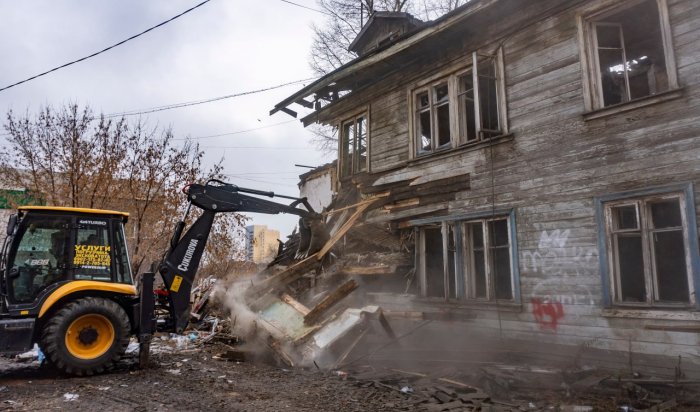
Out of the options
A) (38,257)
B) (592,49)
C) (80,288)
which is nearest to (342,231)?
(80,288)

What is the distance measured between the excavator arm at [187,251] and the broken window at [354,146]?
3.70 m

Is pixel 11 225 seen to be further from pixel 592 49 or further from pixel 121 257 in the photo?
pixel 592 49

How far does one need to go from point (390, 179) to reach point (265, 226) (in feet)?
115

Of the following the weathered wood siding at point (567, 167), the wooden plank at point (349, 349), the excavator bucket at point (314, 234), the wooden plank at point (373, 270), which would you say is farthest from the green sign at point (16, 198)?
the weathered wood siding at point (567, 167)

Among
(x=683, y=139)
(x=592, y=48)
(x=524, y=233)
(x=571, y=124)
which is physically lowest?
(x=524, y=233)

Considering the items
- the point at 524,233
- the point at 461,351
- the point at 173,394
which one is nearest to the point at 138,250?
the point at 173,394

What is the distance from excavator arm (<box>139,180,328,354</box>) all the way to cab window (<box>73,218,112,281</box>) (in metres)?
0.73

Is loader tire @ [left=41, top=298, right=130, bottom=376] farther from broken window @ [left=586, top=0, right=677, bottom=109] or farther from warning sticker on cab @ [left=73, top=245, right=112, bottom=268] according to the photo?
broken window @ [left=586, top=0, right=677, bottom=109]

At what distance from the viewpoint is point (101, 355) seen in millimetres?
6875

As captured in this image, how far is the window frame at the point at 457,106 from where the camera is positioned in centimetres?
786

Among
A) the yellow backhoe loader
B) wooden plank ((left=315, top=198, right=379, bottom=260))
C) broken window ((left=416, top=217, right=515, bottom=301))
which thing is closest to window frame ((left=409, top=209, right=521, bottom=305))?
broken window ((left=416, top=217, right=515, bottom=301))

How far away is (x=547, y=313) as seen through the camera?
6738 mm

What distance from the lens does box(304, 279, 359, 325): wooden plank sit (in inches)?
310

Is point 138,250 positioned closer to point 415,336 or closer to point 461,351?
point 415,336
